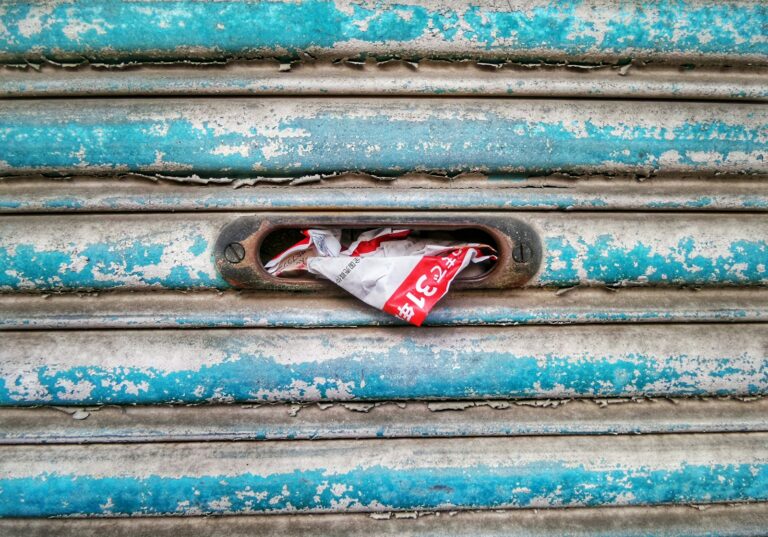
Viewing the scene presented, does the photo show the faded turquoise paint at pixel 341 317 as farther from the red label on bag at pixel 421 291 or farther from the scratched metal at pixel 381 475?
the scratched metal at pixel 381 475

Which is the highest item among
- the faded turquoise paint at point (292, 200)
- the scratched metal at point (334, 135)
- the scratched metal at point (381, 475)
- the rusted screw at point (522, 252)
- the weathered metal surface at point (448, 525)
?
the scratched metal at point (334, 135)

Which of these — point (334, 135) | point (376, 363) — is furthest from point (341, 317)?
point (334, 135)

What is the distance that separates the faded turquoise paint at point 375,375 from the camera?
1.24 meters

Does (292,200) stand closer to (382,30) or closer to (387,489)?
(382,30)

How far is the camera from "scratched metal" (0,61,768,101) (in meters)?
1.22

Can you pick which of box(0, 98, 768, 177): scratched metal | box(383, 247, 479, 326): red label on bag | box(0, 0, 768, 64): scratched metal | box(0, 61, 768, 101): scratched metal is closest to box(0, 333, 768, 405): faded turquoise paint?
box(383, 247, 479, 326): red label on bag

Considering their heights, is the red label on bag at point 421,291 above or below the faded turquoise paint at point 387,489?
above

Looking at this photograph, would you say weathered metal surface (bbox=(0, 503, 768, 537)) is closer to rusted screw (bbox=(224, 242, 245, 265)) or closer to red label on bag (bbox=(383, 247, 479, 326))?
red label on bag (bbox=(383, 247, 479, 326))

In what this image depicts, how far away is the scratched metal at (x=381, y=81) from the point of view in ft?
4.01

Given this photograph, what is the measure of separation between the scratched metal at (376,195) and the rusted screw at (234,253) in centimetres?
11

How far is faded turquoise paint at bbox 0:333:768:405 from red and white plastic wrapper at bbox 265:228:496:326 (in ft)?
0.45

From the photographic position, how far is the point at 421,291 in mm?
1182

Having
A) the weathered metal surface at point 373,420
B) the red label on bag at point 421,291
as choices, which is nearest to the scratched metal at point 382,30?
Result: the red label on bag at point 421,291

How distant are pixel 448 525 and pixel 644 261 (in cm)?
95
